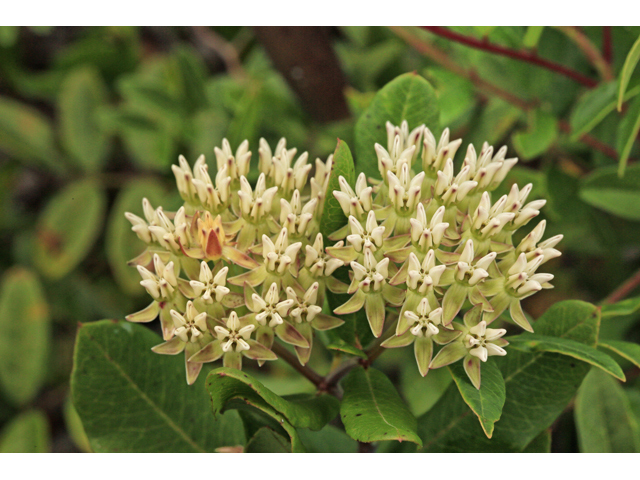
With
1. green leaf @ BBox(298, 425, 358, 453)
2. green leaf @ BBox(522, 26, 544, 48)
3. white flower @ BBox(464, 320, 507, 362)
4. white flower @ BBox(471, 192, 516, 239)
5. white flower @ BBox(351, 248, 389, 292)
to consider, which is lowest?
green leaf @ BBox(298, 425, 358, 453)

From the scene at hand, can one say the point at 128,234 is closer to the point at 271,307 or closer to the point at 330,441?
the point at 330,441

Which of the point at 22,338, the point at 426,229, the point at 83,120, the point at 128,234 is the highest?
the point at 426,229

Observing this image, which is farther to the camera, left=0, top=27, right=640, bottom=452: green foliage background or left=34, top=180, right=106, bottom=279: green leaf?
left=34, top=180, right=106, bottom=279: green leaf

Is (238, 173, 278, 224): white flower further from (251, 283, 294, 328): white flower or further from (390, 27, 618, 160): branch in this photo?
(390, 27, 618, 160): branch

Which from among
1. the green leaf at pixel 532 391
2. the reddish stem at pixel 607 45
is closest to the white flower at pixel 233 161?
the green leaf at pixel 532 391

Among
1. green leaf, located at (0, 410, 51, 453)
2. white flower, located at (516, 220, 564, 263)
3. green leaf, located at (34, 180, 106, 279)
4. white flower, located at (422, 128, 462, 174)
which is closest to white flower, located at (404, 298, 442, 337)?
white flower, located at (516, 220, 564, 263)

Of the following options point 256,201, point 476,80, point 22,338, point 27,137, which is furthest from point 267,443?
point 27,137
